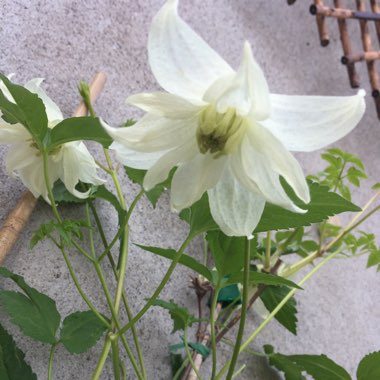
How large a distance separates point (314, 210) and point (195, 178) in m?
0.10

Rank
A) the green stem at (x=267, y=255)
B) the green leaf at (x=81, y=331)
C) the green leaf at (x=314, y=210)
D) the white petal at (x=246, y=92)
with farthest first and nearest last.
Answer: the green stem at (x=267, y=255) → the green leaf at (x=81, y=331) → the green leaf at (x=314, y=210) → the white petal at (x=246, y=92)

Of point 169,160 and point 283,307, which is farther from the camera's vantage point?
point 283,307

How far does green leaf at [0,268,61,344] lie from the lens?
0.42 m

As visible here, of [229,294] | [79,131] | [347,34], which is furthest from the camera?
[347,34]

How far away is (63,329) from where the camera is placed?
0.46 metres

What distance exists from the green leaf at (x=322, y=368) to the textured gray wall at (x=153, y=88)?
18 cm

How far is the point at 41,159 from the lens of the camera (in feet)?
1.43

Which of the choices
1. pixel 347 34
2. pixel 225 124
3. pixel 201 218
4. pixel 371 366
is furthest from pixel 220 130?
pixel 347 34

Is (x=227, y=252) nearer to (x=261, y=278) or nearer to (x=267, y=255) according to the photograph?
(x=261, y=278)

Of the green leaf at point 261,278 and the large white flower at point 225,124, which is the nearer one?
the large white flower at point 225,124

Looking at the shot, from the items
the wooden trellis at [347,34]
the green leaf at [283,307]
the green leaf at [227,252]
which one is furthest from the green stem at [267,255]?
the wooden trellis at [347,34]

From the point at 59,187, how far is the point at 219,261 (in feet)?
0.69

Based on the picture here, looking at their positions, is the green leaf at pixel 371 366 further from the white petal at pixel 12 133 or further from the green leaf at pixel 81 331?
the white petal at pixel 12 133

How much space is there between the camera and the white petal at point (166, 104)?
0.92 ft
